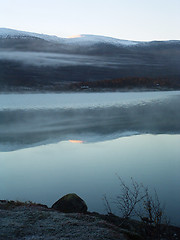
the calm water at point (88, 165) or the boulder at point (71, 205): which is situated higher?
the calm water at point (88, 165)

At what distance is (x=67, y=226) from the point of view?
5082 millimetres

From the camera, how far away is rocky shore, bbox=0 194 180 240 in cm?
467

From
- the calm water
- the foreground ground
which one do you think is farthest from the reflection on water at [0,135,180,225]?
the foreground ground

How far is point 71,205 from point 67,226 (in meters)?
1.47

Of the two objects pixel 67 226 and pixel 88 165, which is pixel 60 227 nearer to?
pixel 67 226

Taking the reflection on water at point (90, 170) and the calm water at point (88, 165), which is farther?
the calm water at point (88, 165)

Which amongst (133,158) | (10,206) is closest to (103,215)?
(10,206)

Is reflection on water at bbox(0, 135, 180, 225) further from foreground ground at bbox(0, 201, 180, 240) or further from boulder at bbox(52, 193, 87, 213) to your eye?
foreground ground at bbox(0, 201, 180, 240)

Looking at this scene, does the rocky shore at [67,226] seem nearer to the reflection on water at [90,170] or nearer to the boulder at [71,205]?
the boulder at [71,205]

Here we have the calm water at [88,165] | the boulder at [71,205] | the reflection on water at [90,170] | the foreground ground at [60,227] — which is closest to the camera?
the foreground ground at [60,227]

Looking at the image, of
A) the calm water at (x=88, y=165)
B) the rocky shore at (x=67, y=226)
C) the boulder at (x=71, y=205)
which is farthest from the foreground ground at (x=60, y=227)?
the calm water at (x=88, y=165)

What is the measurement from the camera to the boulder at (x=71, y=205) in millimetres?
6445

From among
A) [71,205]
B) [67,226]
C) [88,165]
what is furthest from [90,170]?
[67,226]

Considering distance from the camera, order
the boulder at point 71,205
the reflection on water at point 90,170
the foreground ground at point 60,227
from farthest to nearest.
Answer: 1. the reflection on water at point 90,170
2. the boulder at point 71,205
3. the foreground ground at point 60,227
